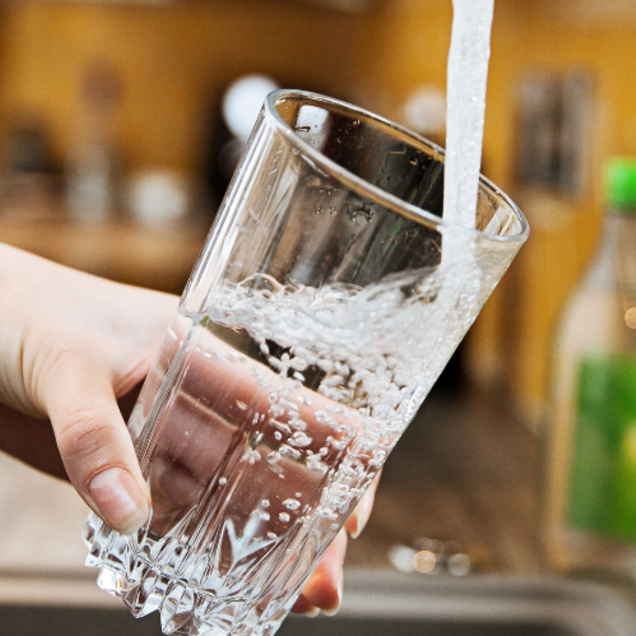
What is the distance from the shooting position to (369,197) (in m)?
0.39

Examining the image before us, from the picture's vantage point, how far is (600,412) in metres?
0.96

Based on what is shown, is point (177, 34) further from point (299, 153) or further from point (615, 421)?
point (299, 153)

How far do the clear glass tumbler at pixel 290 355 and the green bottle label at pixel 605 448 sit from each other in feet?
1.66

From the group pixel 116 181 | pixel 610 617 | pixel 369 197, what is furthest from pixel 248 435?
pixel 116 181

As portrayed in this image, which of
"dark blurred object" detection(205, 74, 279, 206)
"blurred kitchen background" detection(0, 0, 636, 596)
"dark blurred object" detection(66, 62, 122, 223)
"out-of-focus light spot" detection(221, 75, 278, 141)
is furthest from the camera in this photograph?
"out-of-focus light spot" detection(221, 75, 278, 141)

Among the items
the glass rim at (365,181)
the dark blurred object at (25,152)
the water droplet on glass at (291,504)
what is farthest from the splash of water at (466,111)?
the dark blurred object at (25,152)

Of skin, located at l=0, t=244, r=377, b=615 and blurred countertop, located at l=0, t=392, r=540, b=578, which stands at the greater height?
skin, located at l=0, t=244, r=377, b=615

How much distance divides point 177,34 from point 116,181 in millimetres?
1095

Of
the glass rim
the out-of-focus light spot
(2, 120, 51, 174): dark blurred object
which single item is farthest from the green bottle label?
(2, 120, 51, 174): dark blurred object

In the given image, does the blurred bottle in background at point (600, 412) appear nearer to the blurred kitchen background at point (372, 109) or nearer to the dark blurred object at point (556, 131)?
the blurred kitchen background at point (372, 109)

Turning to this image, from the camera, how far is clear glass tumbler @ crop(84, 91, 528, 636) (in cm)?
41

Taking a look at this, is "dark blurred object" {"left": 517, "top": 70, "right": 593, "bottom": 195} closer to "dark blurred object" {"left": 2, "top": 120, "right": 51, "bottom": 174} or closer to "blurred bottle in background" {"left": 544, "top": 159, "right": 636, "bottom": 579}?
"blurred bottle in background" {"left": 544, "top": 159, "right": 636, "bottom": 579}

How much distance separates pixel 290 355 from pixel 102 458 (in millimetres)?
135

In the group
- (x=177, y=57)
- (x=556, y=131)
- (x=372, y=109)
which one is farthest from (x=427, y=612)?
(x=177, y=57)
